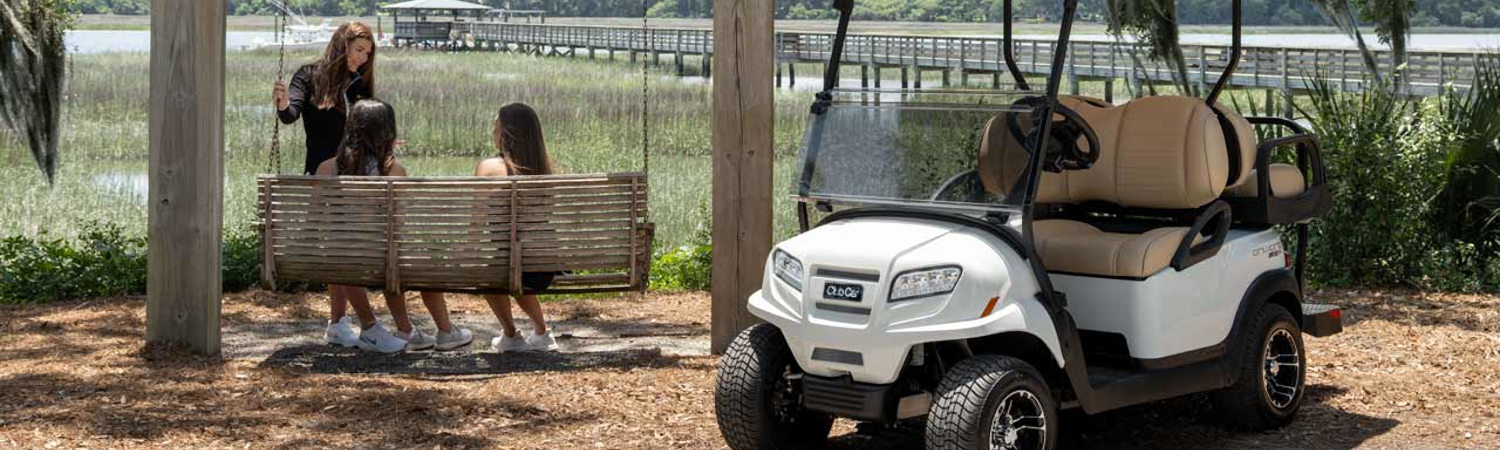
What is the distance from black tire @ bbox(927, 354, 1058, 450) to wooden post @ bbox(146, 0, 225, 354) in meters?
3.78

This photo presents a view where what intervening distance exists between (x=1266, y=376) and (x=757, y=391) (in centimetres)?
201

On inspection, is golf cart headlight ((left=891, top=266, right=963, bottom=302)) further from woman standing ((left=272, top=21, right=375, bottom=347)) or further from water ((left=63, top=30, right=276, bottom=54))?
water ((left=63, top=30, right=276, bottom=54))

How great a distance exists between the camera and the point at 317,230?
7.62 metres

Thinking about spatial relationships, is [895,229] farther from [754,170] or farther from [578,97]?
[578,97]

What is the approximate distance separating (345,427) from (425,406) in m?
0.43

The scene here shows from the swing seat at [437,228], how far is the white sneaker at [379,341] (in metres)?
0.61

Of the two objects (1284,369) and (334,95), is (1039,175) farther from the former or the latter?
(334,95)

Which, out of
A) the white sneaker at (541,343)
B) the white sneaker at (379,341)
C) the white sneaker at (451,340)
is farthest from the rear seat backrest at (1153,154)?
the white sneaker at (379,341)

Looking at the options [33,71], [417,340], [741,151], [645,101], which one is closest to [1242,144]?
[741,151]

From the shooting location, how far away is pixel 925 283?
209 inches

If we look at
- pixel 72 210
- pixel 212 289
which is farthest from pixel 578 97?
pixel 212 289

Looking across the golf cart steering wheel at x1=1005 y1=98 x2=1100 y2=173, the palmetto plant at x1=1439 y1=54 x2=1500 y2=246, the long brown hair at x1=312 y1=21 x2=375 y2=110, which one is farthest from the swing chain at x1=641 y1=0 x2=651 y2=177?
the palmetto plant at x1=1439 y1=54 x2=1500 y2=246

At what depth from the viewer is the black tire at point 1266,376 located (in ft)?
20.6

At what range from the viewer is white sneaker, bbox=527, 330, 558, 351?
8.28 metres
